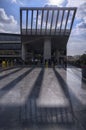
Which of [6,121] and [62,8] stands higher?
[62,8]

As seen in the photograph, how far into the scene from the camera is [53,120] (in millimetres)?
7098

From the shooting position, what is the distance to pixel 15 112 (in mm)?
8148

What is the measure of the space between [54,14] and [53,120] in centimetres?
4837

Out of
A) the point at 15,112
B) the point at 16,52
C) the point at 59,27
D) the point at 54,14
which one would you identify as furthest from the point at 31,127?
the point at 16,52

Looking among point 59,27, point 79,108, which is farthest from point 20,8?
point 79,108

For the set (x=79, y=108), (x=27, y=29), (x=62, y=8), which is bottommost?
(x=79, y=108)

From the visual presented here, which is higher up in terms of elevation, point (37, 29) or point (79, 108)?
point (37, 29)

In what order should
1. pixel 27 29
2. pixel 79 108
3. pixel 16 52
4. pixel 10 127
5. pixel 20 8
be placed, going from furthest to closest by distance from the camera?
pixel 16 52
pixel 27 29
pixel 20 8
pixel 79 108
pixel 10 127

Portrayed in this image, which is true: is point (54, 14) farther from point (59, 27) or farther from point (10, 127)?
point (10, 127)

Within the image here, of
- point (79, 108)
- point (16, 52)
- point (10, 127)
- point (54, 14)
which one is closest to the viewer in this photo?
point (10, 127)

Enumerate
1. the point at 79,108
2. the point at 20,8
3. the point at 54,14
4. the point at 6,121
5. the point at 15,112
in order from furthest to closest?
the point at 54,14 < the point at 20,8 < the point at 79,108 < the point at 15,112 < the point at 6,121

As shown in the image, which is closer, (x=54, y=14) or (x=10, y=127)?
(x=10, y=127)

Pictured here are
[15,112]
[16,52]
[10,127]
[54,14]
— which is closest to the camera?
[10,127]

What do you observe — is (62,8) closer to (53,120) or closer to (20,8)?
(20,8)
